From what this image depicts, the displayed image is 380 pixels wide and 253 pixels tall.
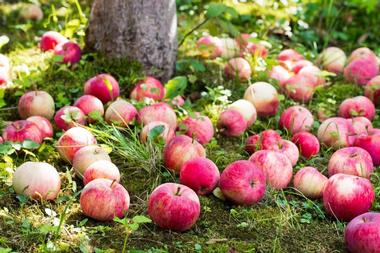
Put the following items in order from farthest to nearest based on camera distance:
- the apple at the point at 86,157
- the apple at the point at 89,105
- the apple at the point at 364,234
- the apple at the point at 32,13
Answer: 1. the apple at the point at 32,13
2. the apple at the point at 89,105
3. the apple at the point at 86,157
4. the apple at the point at 364,234

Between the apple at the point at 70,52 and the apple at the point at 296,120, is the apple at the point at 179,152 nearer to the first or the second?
the apple at the point at 296,120

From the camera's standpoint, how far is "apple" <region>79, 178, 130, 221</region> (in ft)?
11.4

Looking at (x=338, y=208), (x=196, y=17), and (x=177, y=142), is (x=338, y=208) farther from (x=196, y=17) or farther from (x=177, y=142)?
(x=196, y=17)

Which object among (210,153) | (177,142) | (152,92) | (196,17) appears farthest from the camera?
(196,17)

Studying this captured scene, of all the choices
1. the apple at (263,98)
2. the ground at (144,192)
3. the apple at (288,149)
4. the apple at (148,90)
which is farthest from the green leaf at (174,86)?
the apple at (288,149)

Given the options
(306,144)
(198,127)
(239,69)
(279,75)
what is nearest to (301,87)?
(279,75)

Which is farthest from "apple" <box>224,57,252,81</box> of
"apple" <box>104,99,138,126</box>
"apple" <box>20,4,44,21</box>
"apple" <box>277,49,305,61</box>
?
"apple" <box>20,4,44,21</box>

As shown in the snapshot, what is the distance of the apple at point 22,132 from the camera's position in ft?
13.6

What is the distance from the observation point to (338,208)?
3699mm

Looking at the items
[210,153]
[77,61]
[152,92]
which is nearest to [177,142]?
[210,153]

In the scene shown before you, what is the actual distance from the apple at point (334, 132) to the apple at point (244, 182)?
1.03 m

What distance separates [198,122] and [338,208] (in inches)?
46.0

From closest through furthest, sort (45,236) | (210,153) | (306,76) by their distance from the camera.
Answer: (45,236) → (210,153) → (306,76)

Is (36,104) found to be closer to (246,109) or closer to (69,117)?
(69,117)
